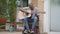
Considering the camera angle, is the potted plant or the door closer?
the door

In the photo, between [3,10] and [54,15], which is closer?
[54,15]

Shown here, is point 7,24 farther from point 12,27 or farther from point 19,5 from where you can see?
point 19,5

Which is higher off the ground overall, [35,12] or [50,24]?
[35,12]

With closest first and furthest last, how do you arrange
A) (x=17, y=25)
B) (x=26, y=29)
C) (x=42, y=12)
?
(x=26, y=29) → (x=42, y=12) → (x=17, y=25)

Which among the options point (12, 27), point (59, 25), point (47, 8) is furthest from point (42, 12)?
point (12, 27)

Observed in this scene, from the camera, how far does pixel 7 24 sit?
8836mm

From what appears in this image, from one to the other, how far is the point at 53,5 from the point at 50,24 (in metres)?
0.79

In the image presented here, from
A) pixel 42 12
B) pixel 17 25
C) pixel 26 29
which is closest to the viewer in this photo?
pixel 26 29

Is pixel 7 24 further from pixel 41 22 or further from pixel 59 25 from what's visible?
pixel 59 25

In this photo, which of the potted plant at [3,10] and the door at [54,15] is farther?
the potted plant at [3,10]

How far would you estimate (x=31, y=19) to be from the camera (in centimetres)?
704

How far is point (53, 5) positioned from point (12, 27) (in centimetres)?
194

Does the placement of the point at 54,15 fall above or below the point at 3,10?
below

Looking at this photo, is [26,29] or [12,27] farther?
[12,27]
